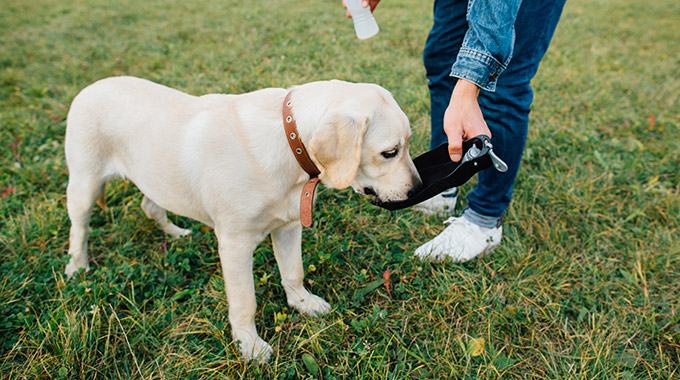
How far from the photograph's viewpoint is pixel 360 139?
1650 millimetres

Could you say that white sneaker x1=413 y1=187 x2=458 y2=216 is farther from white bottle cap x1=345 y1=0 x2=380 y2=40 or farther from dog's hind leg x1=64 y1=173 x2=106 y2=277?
dog's hind leg x1=64 y1=173 x2=106 y2=277

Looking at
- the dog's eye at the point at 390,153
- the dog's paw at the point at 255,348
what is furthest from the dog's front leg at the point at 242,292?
the dog's eye at the point at 390,153

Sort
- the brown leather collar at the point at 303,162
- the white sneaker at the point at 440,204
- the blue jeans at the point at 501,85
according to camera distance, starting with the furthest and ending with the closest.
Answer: the white sneaker at the point at 440,204, the blue jeans at the point at 501,85, the brown leather collar at the point at 303,162

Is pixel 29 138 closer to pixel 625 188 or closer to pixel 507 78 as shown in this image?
pixel 507 78

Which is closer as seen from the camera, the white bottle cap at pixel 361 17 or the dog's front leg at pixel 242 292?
the dog's front leg at pixel 242 292

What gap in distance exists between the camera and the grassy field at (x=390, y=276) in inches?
78.2

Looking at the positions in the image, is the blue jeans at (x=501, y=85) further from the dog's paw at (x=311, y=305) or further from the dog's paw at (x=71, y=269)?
the dog's paw at (x=71, y=269)

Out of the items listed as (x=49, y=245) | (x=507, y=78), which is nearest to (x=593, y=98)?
(x=507, y=78)

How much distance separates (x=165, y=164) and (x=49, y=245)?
133 cm

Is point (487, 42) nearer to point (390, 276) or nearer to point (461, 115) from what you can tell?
point (461, 115)

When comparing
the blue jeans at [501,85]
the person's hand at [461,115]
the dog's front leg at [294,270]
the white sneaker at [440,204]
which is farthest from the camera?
the white sneaker at [440,204]

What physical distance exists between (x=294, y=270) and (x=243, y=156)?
761 mm

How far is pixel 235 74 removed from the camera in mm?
4914

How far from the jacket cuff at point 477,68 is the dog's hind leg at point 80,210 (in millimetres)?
2045
